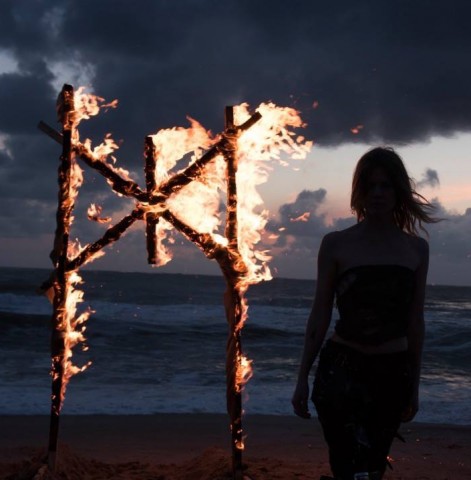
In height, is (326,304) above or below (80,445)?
above

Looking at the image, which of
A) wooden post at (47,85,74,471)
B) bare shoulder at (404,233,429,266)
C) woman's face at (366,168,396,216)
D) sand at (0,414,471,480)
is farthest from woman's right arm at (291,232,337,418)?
wooden post at (47,85,74,471)

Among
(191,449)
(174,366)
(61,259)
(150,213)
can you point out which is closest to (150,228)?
(150,213)

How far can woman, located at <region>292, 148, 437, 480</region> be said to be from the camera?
340 centimetres

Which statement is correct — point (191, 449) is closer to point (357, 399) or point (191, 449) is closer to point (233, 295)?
point (233, 295)

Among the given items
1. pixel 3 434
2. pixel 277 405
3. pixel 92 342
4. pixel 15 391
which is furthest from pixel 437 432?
pixel 92 342

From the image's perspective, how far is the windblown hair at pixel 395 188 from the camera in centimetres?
349

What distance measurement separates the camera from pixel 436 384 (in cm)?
1516

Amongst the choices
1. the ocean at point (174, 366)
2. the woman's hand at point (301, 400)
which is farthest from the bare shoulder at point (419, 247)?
the ocean at point (174, 366)

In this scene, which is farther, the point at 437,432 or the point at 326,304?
the point at 437,432

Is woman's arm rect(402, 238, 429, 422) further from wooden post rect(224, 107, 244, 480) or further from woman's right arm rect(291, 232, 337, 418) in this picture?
wooden post rect(224, 107, 244, 480)

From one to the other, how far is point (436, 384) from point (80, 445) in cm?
858

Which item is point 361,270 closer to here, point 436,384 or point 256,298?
point 436,384

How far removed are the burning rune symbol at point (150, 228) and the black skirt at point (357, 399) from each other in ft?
7.95

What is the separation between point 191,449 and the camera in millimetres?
9016
